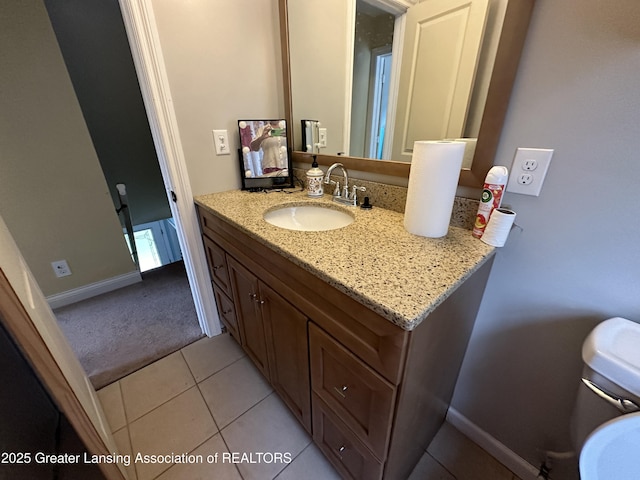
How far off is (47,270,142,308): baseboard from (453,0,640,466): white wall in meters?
2.49

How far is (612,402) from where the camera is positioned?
21.7 inches

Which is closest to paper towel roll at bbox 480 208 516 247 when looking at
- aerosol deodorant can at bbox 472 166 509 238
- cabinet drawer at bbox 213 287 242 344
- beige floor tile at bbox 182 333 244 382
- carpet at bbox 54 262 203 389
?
aerosol deodorant can at bbox 472 166 509 238

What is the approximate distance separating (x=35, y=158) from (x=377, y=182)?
6.85 feet

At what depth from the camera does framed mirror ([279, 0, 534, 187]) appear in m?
0.70

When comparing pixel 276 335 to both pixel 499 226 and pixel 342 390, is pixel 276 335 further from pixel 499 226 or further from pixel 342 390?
pixel 499 226

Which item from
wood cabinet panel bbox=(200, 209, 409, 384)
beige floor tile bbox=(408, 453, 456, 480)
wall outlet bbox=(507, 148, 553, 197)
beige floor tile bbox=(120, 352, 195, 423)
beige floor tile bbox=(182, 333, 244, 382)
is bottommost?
beige floor tile bbox=(120, 352, 195, 423)

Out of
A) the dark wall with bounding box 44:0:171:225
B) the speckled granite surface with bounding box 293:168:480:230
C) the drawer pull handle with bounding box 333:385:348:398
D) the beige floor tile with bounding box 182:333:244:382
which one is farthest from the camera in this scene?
the dark wall with bounding box 44:0:171:225

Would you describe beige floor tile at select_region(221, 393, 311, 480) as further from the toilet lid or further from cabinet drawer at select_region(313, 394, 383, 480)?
the toilet lid

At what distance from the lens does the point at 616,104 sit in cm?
56

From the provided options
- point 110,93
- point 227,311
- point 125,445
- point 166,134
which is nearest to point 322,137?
point 166,134

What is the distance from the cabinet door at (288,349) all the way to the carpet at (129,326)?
822 millimetres

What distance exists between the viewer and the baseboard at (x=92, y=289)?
1874 millimetres

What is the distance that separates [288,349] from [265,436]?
0.49 metres

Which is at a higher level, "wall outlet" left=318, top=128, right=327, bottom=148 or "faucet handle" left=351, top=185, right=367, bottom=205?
"wall outlet" left=318, top=128, right=327, bottom=148
